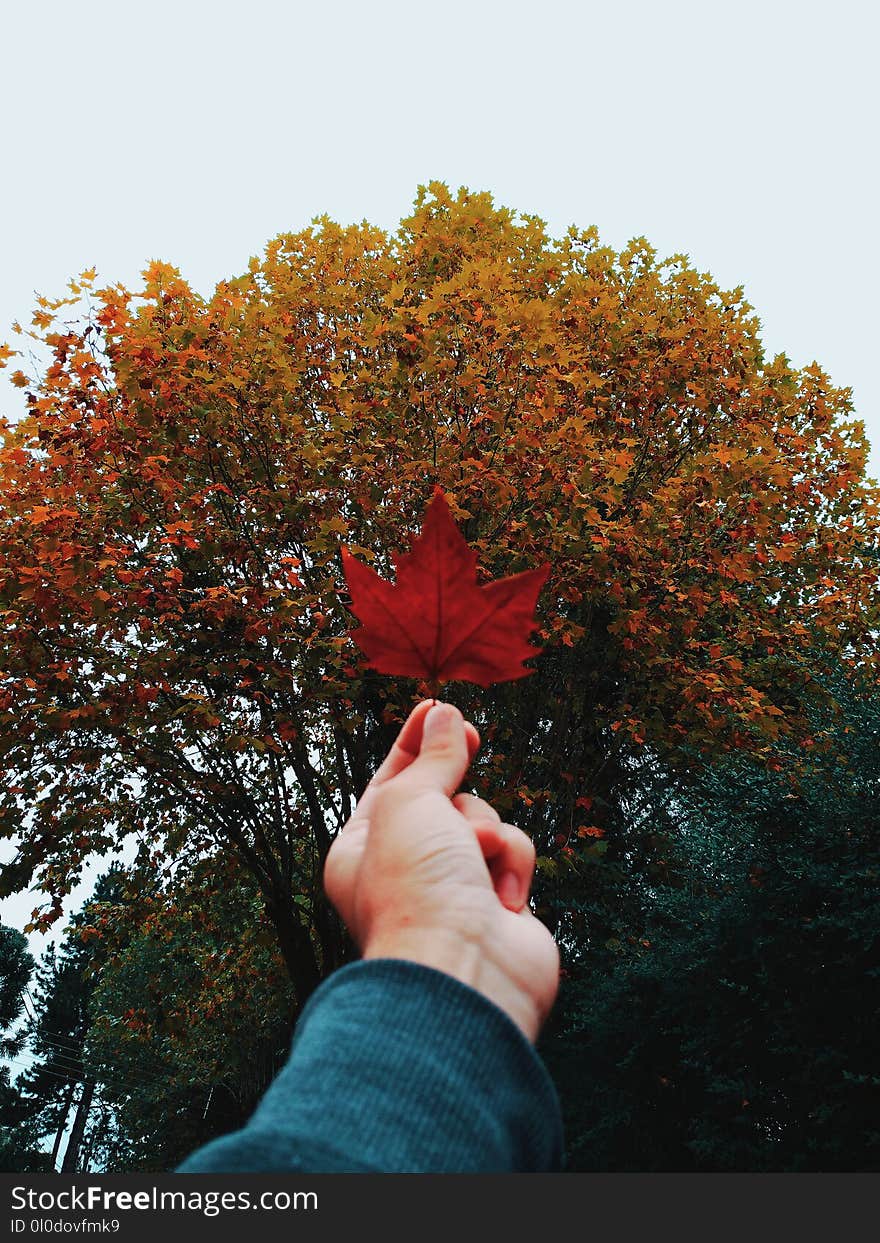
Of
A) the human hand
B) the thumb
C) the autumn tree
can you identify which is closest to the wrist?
the human hand

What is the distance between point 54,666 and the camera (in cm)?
660

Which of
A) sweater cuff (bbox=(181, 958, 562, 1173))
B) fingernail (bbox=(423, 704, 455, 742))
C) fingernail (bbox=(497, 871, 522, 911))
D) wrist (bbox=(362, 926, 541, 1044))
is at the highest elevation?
fingernail (bbox=(423, 704, 455, 742))

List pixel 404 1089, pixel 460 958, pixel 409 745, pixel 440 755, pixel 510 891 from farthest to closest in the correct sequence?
1. pixel 409 745
2. pixel 440 755
3. pixel 510 891
4. pixel 460 958
5. pixel 404 1089

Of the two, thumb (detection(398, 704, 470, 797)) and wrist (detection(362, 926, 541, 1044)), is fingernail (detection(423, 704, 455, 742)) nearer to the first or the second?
thumb (detection(398, 704, 470, 797))

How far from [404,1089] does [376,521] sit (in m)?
6.39

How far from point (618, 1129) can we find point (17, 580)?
7824 mm

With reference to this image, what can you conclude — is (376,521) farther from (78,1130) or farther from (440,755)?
(78,1130)

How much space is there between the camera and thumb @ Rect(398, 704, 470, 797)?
5.00 ft

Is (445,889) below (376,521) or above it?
below

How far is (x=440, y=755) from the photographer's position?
5.26ft

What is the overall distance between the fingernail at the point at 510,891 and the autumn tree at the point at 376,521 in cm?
466

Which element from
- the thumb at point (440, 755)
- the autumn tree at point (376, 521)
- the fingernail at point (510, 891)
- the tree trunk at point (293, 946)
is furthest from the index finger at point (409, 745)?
the tree trunk at point (293, 946)

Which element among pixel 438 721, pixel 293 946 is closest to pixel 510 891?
pixel 438 721

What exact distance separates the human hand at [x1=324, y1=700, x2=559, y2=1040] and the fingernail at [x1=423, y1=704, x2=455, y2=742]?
3 centimetres
